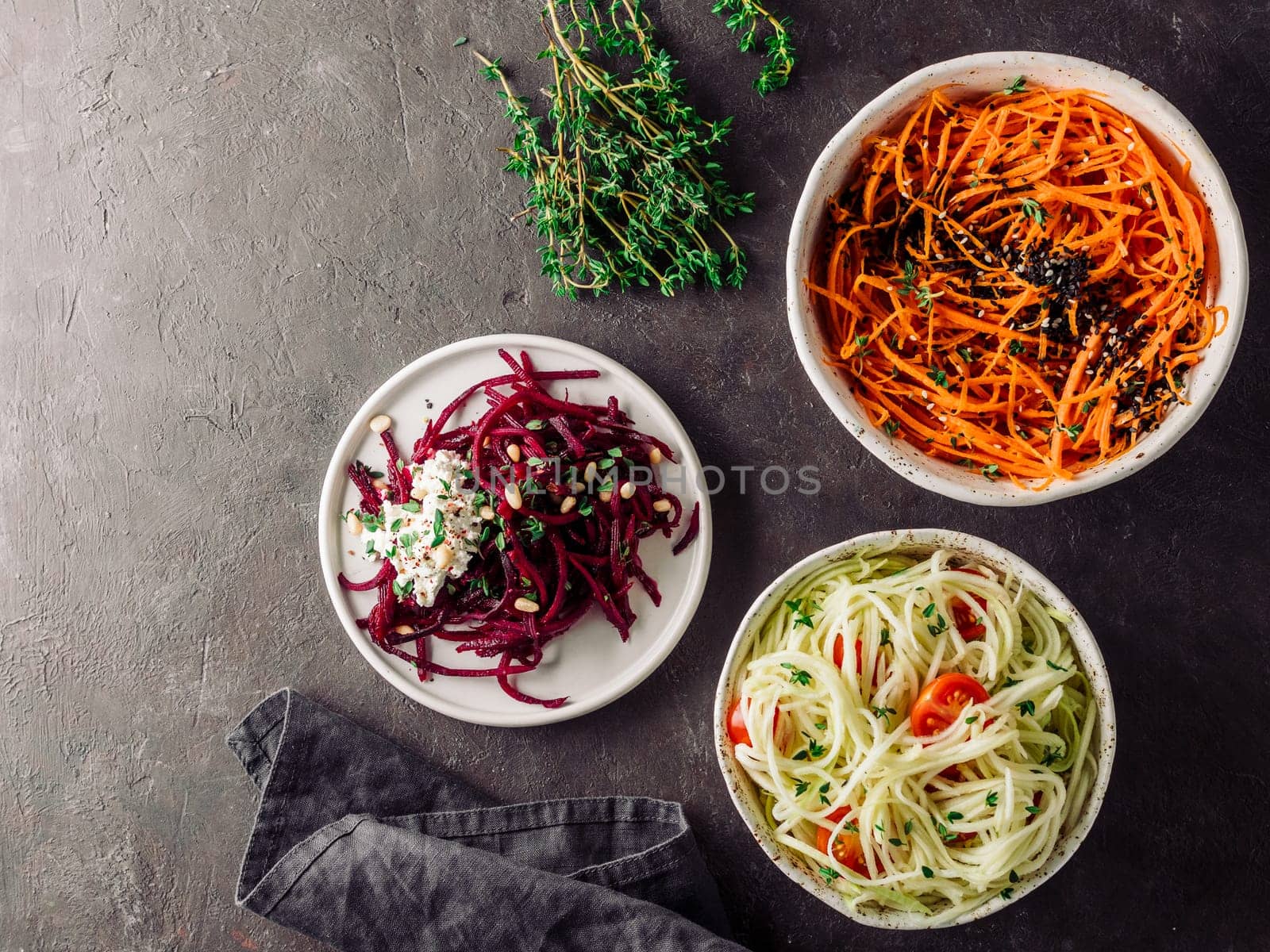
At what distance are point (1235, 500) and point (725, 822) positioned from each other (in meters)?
1.51

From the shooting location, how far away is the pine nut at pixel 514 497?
194cm

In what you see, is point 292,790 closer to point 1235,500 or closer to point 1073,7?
point 1235,500

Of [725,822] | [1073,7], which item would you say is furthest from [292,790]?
[1073,7]

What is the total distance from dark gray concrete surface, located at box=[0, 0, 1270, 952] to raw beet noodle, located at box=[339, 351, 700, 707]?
0.20 metres

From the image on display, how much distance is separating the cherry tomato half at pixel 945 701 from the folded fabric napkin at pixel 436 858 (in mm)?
694

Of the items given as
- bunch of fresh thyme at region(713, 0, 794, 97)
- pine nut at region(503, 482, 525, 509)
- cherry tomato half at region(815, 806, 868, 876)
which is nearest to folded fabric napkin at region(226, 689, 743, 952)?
cherry tomato half at region(815, 806, 868, 876)

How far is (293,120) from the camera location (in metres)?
2.27

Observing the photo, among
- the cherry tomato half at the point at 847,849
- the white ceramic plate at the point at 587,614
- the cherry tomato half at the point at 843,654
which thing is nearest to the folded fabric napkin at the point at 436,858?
the white ceramic plate at the point at 587,614

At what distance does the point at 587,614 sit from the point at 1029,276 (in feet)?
4.07

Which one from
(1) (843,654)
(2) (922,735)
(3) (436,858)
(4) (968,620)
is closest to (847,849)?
(2) (922,735)

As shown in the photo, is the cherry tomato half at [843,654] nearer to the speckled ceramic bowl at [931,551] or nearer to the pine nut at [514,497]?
the speckled ceramic bowl at [931,551]

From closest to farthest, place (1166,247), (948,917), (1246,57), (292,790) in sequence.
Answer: (1166,247), (948,917), (1246,57), (292,790)

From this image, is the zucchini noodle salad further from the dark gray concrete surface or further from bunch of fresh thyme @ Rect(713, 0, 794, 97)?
bunch of fresh thyme @ Rect(713, 0, 794, 97)

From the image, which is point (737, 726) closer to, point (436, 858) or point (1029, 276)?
point (436, 858)
